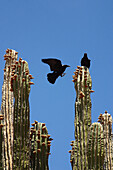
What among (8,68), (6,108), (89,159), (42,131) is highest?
(8,68)

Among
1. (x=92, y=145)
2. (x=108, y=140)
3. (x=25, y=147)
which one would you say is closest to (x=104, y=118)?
(x=108, y=140)

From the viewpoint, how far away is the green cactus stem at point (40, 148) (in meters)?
6.33

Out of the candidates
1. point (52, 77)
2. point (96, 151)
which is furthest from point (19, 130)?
point (52, 77)

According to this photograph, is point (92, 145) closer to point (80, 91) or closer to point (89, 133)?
point (89, 133)

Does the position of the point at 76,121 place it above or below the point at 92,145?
above

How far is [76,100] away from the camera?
6.97 metres

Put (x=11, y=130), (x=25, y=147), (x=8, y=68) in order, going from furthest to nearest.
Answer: (x=8, y=68) → (x=11, y=130) → (x=25, y=147)

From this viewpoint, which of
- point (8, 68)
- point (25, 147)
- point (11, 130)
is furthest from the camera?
point (8, 68)

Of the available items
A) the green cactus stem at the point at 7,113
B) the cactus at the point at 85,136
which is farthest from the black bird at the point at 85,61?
the green cactus stem at the point at 7,113

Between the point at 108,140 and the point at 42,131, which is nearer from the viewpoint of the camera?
the point at 42,131

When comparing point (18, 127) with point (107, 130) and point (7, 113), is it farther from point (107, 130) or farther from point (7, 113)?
point (107, 130)

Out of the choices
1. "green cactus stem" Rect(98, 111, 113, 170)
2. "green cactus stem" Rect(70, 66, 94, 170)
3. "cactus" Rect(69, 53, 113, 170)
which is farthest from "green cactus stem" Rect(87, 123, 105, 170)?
"green cactus stem" Rect(98, 111, 113, 170)

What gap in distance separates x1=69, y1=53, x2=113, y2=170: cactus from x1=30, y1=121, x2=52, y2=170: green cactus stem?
0.46 m

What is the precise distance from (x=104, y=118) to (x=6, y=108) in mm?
1844
